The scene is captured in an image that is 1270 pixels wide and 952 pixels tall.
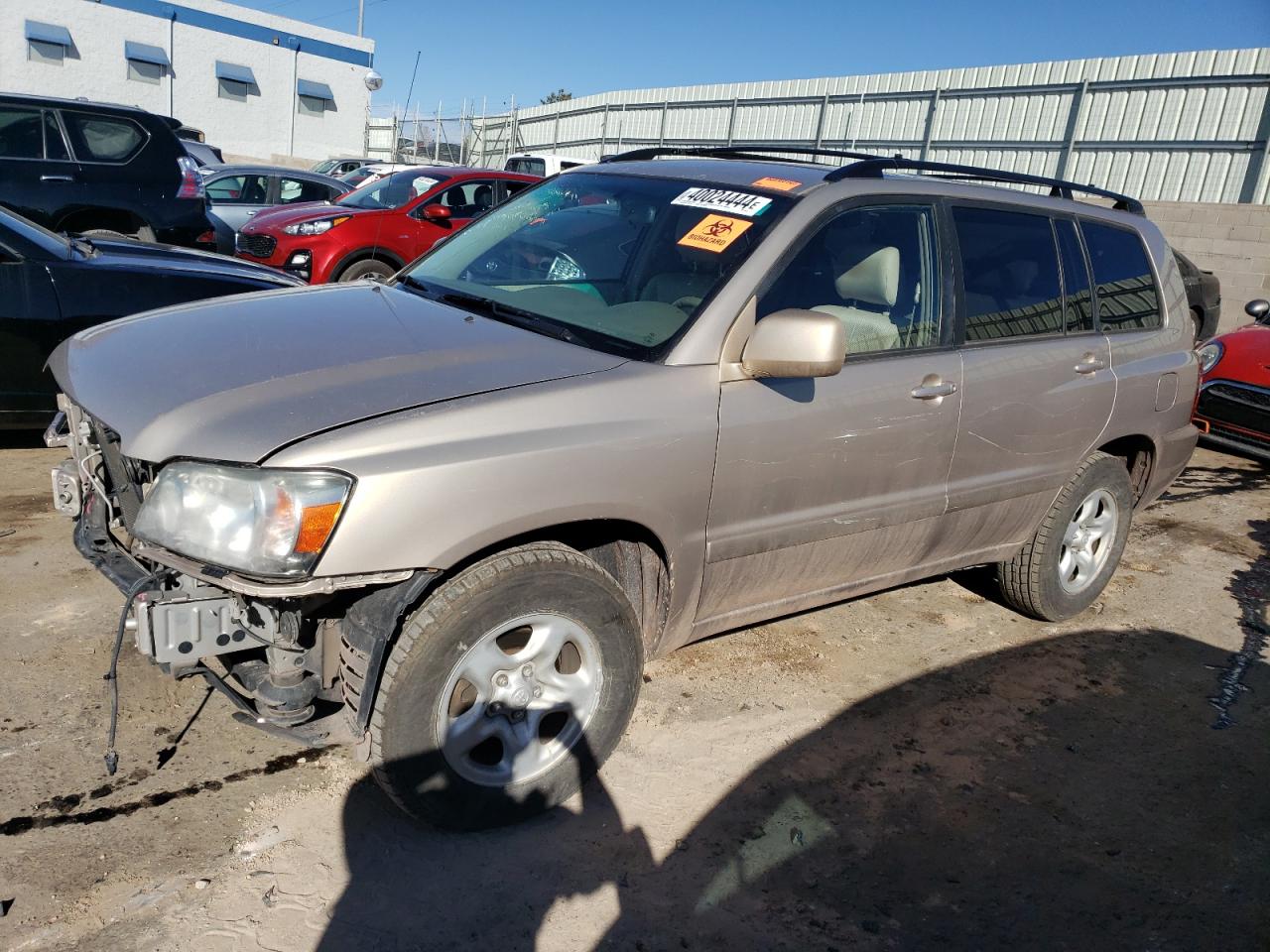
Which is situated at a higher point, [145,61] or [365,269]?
[145,61]

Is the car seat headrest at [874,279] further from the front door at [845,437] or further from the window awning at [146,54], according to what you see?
the window awning at [146,54]

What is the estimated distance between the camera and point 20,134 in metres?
8.92

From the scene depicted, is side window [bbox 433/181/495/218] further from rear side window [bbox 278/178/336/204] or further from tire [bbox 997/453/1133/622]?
tire [bbox 997/453/1133/622]

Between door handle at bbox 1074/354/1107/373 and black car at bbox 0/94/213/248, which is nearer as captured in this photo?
door handle at bbox 1074/354/1107/373

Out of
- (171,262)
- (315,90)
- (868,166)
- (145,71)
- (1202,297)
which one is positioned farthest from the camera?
(315,90)

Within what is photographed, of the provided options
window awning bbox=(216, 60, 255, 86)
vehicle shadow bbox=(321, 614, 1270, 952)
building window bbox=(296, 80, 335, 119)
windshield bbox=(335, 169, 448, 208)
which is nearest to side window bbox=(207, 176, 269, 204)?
windshield bbox=(335, 169, 448, 208)

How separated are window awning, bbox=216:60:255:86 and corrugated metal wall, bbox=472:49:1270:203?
18147 mm

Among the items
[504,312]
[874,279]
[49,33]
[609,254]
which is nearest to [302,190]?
[609,254]

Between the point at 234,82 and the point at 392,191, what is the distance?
25765 millimetres

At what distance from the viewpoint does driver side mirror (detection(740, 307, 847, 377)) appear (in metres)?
2.79

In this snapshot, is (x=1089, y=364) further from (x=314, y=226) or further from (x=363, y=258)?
(x=314, y=226)

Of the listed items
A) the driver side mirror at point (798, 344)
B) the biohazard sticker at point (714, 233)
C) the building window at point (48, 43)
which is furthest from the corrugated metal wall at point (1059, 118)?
the building window at point (48, 43)

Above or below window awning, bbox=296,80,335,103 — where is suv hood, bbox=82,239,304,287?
below

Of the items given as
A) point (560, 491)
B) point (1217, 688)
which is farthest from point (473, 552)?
point (1217, 688)
